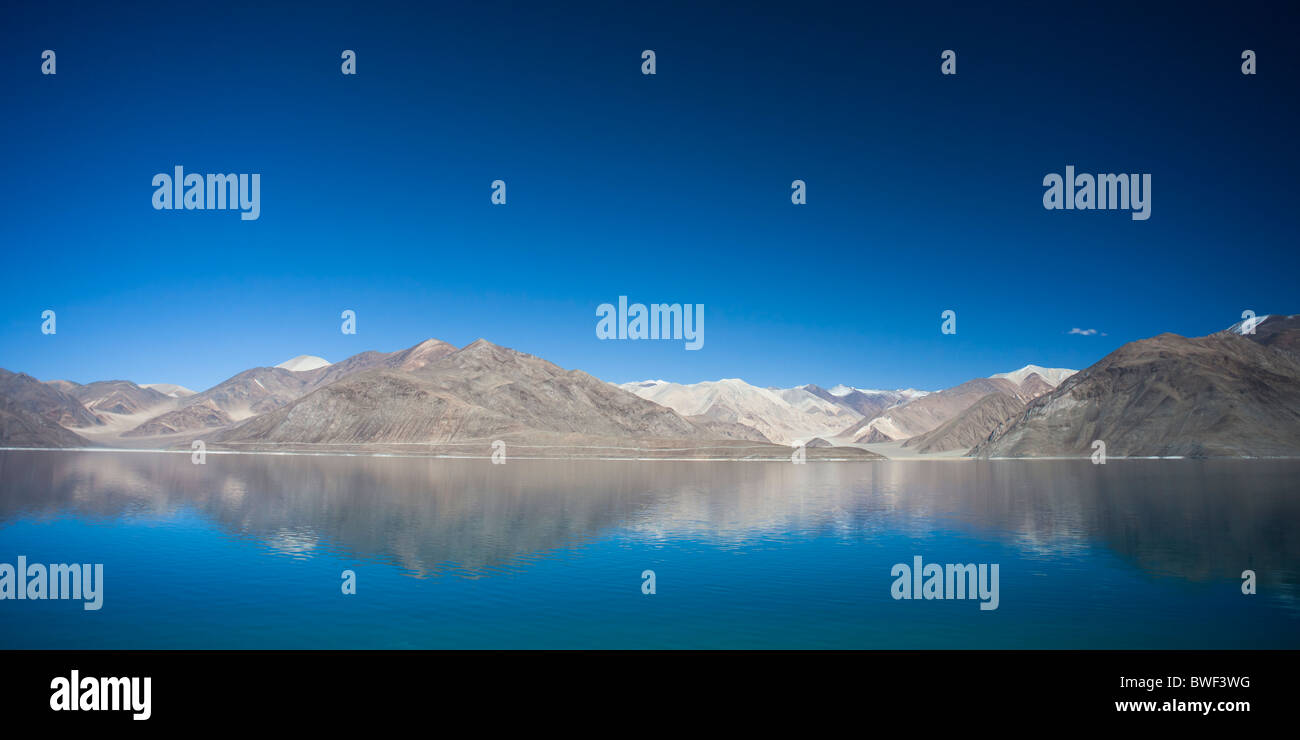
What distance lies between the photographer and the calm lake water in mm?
22125

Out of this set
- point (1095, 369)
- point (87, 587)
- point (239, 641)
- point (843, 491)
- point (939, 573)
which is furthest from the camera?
point (1095, 369)

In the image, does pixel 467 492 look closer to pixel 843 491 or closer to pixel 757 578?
pixel 843 491

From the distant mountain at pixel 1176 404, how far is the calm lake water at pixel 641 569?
92353 millimetres

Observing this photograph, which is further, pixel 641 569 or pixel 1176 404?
pixel 1176 404

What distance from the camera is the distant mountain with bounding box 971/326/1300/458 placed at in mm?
141125

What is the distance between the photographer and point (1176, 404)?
6048 inches

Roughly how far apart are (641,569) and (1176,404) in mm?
161154

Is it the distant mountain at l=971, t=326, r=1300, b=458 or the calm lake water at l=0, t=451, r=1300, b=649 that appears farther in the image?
the distant mountain at l=971, t=326, r=1300, b=458

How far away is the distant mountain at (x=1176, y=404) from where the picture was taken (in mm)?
141125

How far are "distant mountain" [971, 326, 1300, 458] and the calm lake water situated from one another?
92353 mm

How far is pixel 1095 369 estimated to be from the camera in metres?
183
